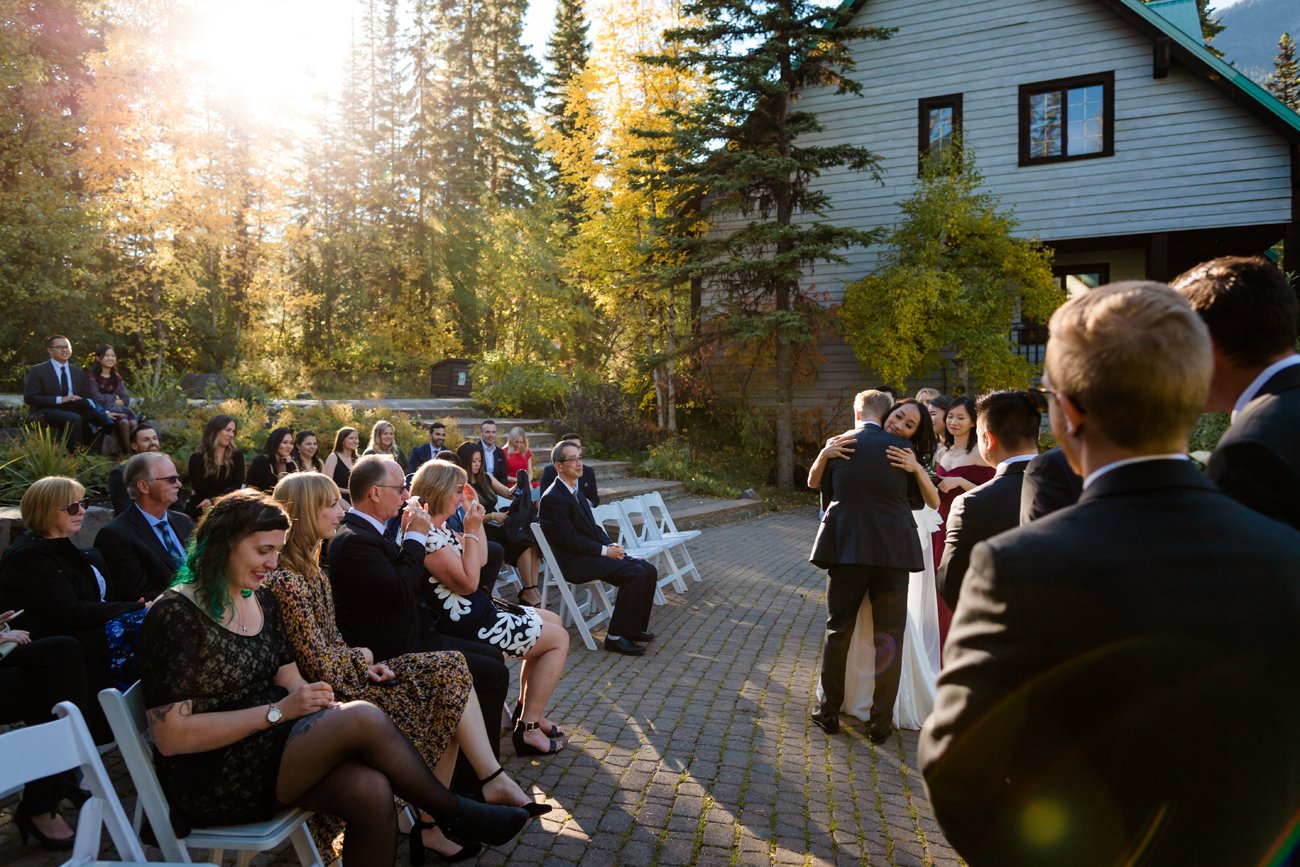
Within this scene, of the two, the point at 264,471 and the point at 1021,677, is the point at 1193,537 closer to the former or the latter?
the point at 1021,677

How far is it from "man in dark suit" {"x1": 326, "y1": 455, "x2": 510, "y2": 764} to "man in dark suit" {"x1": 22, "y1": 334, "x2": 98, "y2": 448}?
6.92 m

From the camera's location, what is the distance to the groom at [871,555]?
15.9ft

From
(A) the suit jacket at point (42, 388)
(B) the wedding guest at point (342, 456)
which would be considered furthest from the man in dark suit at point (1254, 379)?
(A) the suit jacket at point (42, 388)

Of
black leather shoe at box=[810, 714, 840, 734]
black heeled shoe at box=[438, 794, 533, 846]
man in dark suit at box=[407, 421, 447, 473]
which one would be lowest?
black leather shoe at box=[810, 714, 840, 734]

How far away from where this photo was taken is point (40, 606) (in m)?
4.11

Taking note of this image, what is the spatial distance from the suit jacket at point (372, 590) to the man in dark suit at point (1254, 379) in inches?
138

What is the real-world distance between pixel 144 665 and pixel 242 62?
69.5 feet

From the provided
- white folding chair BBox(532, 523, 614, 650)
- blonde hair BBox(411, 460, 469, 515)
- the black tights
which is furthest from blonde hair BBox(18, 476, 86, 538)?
white folding chair BBox(532, 523, 614, 650)

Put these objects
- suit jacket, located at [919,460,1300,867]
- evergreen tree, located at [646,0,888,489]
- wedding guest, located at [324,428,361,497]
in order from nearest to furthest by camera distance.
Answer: suit jacket, located at [919,460,1300,867] → wedding guest, located at [324,428,361,497] → evergreen tree, located at [646,0,888,489]

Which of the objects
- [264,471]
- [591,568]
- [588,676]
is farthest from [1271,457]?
[264,471]

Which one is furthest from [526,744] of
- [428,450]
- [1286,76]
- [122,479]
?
[1286,76]

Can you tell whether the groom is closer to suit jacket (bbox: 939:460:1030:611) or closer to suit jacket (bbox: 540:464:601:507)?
suit jacket (bbox: 939:460:1030:611)

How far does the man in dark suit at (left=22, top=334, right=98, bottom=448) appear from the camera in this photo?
9.06m

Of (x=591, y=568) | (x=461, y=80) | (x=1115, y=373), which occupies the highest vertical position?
(x=461, y=80)
